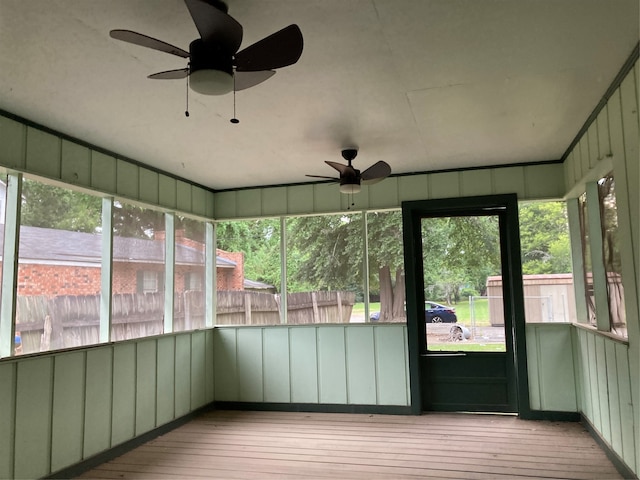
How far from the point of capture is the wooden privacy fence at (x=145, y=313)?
3.44 meters

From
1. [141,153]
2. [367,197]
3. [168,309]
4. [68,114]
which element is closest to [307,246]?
[367,197]

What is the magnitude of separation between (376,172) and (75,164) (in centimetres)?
246

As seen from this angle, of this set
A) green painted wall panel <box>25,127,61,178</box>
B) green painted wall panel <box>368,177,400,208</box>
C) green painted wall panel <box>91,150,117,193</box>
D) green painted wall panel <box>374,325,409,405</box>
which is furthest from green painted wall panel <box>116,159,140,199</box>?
green painted wall panel <box>374,325,409,405</box>

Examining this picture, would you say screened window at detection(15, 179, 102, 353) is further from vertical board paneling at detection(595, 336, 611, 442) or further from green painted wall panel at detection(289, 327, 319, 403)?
vertical board paneling at detection(595, 336, 611, 442)

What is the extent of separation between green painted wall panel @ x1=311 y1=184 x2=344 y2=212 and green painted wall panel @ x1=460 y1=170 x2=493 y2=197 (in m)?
1.39

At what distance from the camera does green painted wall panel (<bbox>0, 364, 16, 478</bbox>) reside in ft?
9.86

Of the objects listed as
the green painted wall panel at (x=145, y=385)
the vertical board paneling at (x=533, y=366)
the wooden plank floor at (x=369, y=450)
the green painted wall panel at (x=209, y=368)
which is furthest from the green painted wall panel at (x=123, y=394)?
the vertical board paneling at (x=533, y=366)

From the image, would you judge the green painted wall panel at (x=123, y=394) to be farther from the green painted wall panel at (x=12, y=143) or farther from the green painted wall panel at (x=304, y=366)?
the green painted wall panel at (x=304, y=366)

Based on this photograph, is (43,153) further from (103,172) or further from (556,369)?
(556,369)

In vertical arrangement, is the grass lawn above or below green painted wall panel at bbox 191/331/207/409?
above

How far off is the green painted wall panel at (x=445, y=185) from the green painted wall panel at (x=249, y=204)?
6.79 ft

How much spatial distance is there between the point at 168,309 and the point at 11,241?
6.22 ft

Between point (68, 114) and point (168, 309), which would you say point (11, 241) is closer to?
point (68, 114)

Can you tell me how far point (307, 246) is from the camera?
18.5 ft
